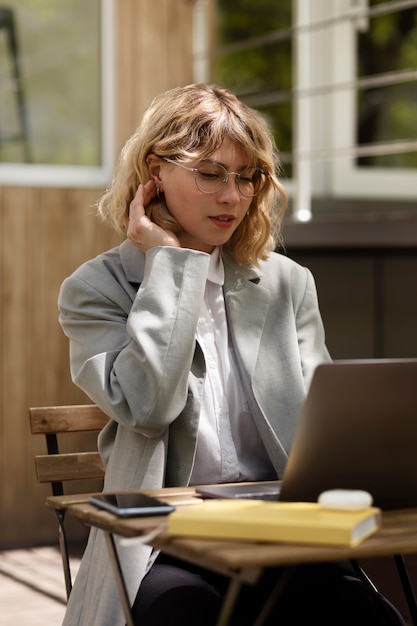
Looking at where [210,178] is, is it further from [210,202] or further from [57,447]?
[57,447]

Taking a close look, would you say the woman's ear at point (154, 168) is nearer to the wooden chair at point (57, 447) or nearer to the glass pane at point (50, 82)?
the wooden chair at point (57, 447)

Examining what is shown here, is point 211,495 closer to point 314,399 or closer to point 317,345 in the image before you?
point 314,399

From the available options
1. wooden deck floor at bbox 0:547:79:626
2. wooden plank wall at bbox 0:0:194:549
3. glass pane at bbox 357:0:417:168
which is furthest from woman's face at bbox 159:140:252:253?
glass pane at bbox 357:0:417:168

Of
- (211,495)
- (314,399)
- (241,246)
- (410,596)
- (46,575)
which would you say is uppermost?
(241,246)

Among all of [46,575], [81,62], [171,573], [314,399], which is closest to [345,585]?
[171,573]

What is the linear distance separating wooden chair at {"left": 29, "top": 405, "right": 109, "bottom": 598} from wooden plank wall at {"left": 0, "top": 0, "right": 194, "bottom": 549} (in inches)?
102

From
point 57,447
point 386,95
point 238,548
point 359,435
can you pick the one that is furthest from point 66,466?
point 386,95

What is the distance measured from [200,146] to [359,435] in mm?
788

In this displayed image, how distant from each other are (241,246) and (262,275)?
8 centimetres

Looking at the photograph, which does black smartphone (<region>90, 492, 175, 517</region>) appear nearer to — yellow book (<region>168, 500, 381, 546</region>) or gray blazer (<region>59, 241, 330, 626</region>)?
yellow book (<region>168, 500, 381, 546</region>)

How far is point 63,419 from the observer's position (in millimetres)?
2301

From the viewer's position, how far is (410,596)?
6.72 ft

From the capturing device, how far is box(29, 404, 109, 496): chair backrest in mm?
2246

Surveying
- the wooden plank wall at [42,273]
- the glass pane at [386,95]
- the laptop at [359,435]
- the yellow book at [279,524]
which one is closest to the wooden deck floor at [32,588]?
the wooden plank wall at [42,273]
